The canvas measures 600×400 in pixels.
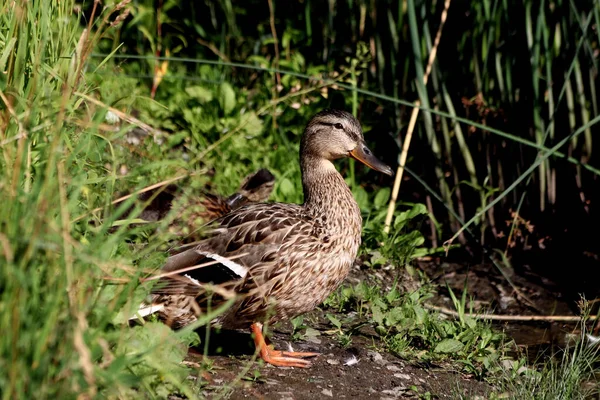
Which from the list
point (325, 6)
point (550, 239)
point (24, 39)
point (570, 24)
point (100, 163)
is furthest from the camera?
point (325, 6)

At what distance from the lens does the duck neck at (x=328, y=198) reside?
4883 mm

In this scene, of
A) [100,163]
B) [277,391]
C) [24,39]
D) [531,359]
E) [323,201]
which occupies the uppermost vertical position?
[24,39]

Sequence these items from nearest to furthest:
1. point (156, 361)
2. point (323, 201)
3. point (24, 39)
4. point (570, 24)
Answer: point (156, 361), point (24, 39), point (323, 201), point (570, 24)

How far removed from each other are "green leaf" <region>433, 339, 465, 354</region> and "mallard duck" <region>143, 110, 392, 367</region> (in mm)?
586

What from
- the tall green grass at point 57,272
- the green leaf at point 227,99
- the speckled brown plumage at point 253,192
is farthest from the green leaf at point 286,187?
the tall green grass at point 57,272

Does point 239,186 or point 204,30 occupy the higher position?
point 204,30

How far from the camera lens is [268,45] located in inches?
304

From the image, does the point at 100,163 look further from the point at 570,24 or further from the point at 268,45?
the point at 268,45

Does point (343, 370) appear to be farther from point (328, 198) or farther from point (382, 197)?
point (382, 197)

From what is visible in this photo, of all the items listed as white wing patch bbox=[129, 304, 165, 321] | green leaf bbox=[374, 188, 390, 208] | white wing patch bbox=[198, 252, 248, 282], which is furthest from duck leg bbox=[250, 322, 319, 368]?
green leaf bbox=[374, 188, 390, 208]

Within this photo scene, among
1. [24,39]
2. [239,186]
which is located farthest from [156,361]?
[239,186]

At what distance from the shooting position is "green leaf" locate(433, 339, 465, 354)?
4.72 m

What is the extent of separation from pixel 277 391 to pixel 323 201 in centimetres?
124

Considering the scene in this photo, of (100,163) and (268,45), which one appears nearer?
(100,163)
